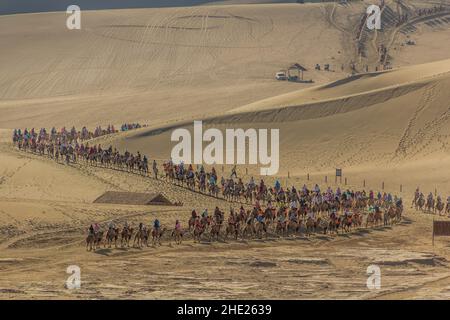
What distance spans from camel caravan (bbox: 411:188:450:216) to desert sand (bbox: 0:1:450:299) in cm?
101

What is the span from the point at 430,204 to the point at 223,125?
18.2 meters

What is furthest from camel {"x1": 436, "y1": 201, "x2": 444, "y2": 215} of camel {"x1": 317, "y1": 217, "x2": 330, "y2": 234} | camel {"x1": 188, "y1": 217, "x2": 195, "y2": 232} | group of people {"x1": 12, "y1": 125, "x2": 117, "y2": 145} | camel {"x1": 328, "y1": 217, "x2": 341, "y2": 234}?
group of people {"x1": 12, "y1": 125, "x2": 117, "y2": 145}

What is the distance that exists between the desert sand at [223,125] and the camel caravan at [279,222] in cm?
52

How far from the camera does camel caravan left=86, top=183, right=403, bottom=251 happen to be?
28.9m

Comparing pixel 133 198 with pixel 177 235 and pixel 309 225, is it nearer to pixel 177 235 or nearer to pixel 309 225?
pixel 177 235

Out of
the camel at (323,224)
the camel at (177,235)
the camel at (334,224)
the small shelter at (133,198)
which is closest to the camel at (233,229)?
the camel at (177,235)

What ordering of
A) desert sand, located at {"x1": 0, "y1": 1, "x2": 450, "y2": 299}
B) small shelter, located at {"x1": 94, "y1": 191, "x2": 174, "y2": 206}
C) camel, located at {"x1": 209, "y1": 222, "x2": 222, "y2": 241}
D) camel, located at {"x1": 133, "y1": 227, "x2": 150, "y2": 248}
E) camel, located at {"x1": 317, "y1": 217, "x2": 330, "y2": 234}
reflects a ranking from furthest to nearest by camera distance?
small shelter, located at {"x1": 94, "y1": 191, "x2": 174, "y2": 206}, camel, located at {"x1": 317, "y1": 217, "x2": 330, "y2": 234}, camel, located at {"x1": 209, "y1": 222, "x2": 222, "y2": 241}, camel, located at {"x1": 133, "y1": 227, "x2": 150, "y2": 248}, desert sand, located at {"x1": 0, "y1": 1, "x2": 450, "y2": 299}

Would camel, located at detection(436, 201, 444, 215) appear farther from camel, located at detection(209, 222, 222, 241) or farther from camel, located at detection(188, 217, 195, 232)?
camel, located at detection(188, 217, 195, 232)

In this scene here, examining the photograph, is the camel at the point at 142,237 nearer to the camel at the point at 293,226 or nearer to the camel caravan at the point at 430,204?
the camel at the point at 293,226

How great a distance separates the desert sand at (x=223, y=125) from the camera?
2473 cm

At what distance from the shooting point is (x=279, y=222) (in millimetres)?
31578

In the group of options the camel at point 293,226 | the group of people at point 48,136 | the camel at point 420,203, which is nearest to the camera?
the camel at point 293,226

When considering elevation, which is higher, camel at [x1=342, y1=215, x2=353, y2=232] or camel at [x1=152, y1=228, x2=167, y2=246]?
camel at [x1=342, y1=215, x2=353, y2=232]
